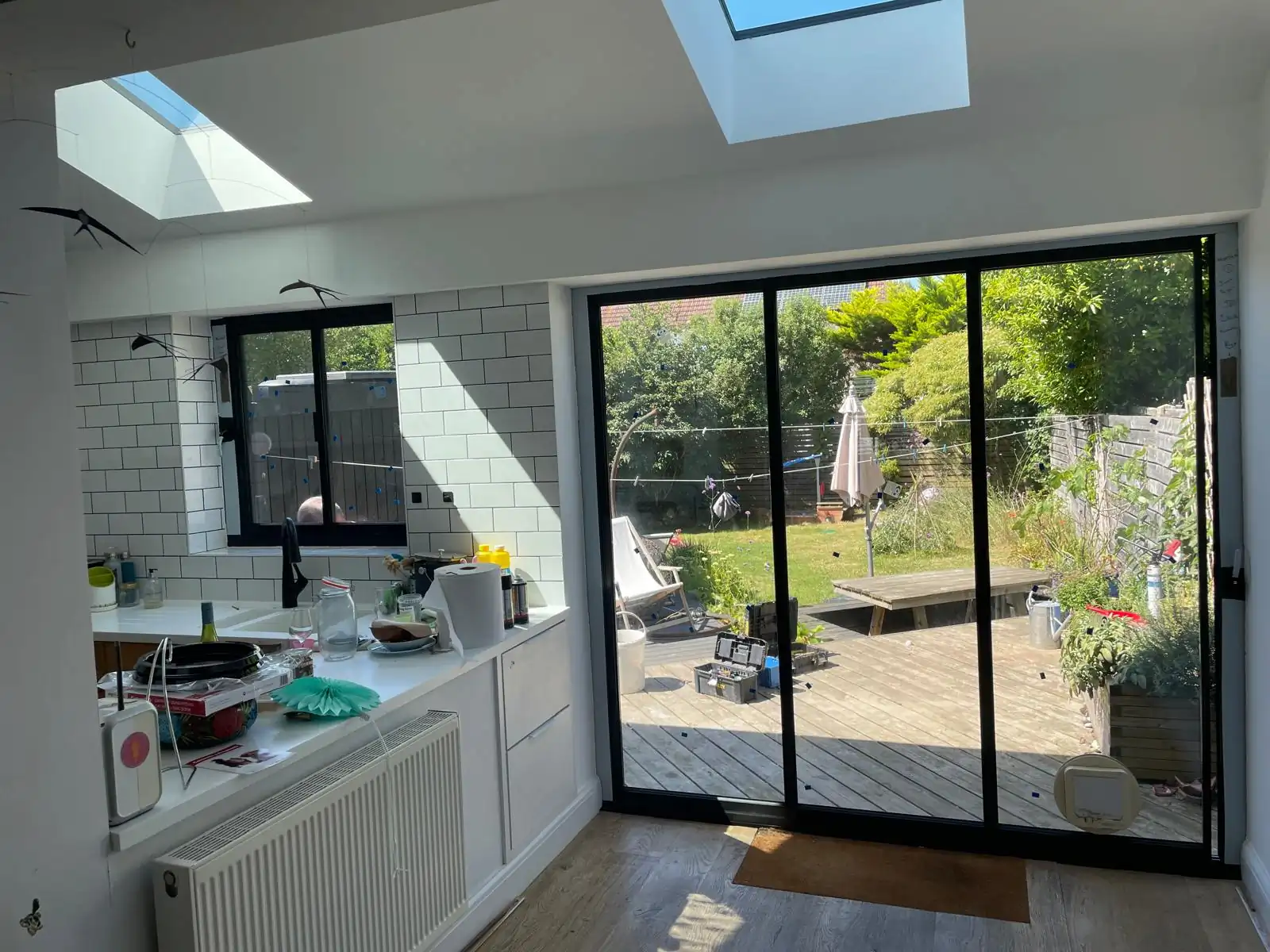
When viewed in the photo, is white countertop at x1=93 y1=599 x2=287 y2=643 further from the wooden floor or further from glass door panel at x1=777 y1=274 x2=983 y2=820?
glass door panel at x1=777 y1=274 x2=983 y2=820

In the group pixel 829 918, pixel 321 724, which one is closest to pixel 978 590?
pixel 829 918

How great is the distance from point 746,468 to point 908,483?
0.62m

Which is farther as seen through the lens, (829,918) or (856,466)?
(856,466)

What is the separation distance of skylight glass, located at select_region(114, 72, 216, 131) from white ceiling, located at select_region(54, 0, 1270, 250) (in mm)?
381

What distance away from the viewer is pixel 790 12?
3061 mm

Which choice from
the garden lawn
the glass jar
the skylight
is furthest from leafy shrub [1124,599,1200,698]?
the glass jar

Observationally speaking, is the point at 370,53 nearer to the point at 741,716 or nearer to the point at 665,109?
the point at 665,109

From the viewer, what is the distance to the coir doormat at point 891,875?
128 inches

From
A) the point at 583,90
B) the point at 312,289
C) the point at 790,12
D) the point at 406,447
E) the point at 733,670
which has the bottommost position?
the point at 733,670

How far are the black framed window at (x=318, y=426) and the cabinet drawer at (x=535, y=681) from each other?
37.1 inches

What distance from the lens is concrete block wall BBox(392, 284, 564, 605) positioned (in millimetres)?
3785

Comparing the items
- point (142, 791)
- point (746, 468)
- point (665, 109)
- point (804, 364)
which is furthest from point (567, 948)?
point (665, 109)

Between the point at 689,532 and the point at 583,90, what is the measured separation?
1757 mm

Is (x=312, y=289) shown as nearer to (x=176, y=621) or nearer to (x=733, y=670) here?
(x=176, y=621)
